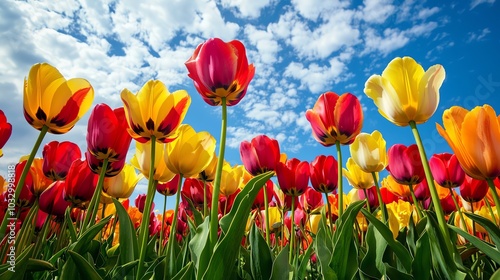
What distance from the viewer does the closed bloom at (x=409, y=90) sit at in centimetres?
173

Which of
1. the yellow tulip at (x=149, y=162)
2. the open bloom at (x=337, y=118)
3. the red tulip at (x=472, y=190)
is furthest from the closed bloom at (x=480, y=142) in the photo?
the yellow tulip at (x=149, y=162)

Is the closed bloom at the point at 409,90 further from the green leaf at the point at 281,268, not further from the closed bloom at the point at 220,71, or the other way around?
the green leaf at the point at 281,268

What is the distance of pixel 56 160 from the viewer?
239cm

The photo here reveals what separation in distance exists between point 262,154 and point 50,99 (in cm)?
148

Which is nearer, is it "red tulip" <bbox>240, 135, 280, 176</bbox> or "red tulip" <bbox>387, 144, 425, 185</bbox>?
"red tulip" <bbox>387, 144, 425, 185</bbox>

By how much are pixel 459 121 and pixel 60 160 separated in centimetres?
242

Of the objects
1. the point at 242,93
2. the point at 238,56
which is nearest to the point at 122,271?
the point at 242,93

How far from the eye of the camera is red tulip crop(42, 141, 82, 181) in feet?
7.83

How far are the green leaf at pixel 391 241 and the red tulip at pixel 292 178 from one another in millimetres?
1244

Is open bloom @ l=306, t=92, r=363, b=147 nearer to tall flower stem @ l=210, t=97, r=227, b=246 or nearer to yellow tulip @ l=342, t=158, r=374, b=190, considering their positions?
yellow tulip @ l=342, t=158, r=374, b=190

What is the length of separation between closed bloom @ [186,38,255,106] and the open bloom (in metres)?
0.86

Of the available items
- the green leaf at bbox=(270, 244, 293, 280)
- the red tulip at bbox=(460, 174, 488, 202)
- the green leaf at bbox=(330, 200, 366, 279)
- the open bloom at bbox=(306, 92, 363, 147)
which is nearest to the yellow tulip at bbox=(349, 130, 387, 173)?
the open bloom at bbox=(306, 92, 363, 147)

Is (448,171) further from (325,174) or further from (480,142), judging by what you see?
(480,142)

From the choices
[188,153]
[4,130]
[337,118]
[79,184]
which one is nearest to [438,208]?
[337,118]
